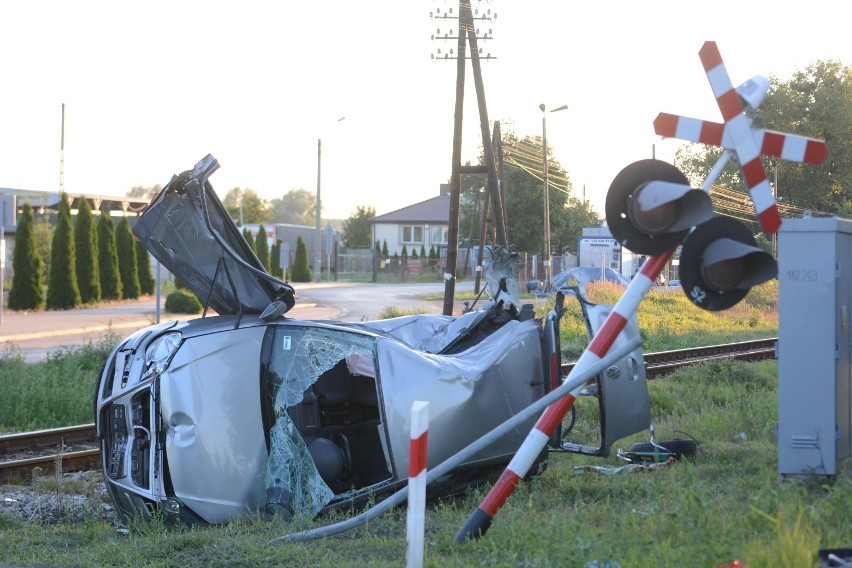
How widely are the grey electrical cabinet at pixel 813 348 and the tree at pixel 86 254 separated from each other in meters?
35.1

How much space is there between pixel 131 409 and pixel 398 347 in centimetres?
187

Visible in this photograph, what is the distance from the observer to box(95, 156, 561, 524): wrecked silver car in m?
6.71

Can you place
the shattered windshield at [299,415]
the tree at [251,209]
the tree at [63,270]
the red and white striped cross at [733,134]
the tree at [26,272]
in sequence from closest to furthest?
1. the red and white striped cross at [733,134]
2. the shattered windshield at [299,415]
3. the tree at [26,272]
4. the tree at [63,270]
5. the tree at [251,209]

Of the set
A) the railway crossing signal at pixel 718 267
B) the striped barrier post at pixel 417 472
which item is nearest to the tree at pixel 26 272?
the striped barrier post at pixel 417 472

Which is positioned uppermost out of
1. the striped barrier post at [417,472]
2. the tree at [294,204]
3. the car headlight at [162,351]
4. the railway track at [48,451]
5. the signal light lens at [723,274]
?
the tree at [294,204]

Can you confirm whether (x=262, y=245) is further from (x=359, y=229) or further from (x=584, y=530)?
(x=584, y=530)

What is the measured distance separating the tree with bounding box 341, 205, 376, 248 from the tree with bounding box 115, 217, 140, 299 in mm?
57803

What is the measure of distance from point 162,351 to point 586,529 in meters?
3.28

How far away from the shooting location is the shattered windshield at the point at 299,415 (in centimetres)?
699

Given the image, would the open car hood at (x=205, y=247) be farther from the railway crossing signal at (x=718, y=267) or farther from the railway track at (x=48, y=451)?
the railway crossing signal at (x=718, y=267)

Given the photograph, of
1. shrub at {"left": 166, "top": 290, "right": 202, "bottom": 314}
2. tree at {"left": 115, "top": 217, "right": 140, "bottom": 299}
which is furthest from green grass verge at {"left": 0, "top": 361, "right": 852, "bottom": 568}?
tree at {"left": 115, "top": 217, "right": 140, "bottom": 299}

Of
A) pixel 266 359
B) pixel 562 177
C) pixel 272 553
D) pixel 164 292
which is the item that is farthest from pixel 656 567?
pixel 562 177

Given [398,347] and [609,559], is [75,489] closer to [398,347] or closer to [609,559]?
[398,347]

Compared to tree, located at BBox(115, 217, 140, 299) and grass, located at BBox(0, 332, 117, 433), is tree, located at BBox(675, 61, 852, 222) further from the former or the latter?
grass, located at BBox(0, 332, 117, 433)
